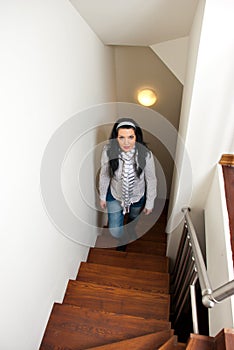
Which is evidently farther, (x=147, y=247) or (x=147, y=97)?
(x=147, y=97)

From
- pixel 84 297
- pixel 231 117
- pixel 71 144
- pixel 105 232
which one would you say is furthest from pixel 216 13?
pixel 105 232

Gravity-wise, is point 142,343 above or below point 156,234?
below

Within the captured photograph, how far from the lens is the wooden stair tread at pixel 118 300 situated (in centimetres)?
197

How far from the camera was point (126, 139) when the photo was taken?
76.3 inches

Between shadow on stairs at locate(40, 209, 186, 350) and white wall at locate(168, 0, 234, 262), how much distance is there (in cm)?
72

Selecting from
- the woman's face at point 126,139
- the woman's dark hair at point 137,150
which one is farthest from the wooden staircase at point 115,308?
the woman's face at point 126,139

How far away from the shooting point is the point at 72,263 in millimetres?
2164

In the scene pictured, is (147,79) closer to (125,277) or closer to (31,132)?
(125,277)

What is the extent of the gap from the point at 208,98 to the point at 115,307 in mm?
1472

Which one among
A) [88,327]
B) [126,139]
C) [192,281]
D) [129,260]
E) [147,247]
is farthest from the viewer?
[147,247]

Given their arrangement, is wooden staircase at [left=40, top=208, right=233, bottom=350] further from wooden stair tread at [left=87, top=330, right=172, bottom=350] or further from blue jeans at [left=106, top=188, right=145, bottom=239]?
blue jeans at [left=106, top=188, right=145, bottom=239]

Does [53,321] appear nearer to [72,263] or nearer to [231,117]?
[72,263]

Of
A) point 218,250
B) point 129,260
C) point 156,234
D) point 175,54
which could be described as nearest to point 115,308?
point 129,260

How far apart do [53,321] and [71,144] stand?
1087mm
